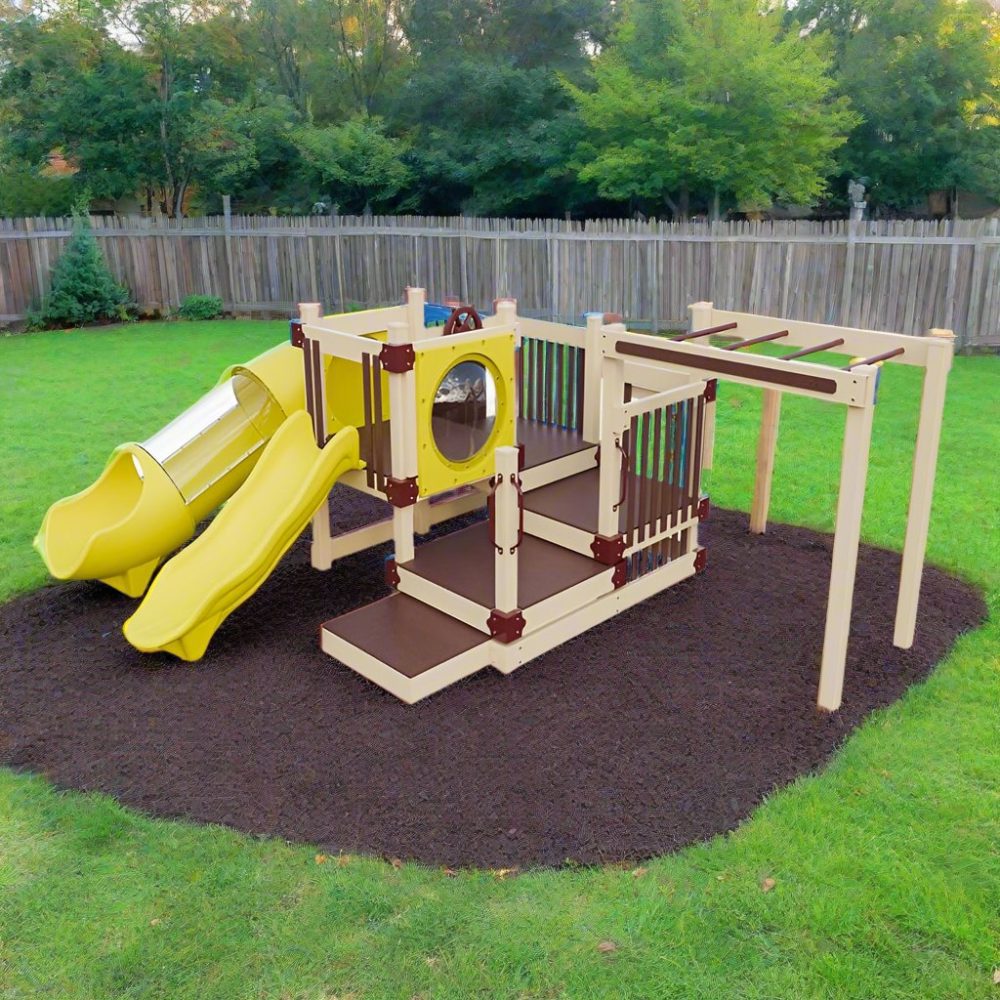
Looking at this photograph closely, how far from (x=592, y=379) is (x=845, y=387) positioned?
277 centimetres

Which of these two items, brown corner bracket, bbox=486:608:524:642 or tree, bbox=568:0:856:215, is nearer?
brown corner bracket, bbox=486:608:524:642

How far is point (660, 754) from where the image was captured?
16.4 ft

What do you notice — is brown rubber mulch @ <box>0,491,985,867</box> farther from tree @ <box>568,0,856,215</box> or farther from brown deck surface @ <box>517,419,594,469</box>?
tree @ <box>568,0,856,215</box>

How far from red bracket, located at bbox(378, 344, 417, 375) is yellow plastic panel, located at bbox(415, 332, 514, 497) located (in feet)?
0.30

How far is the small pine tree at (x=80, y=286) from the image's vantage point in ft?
54.1

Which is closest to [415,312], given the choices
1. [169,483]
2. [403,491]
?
[403,491]

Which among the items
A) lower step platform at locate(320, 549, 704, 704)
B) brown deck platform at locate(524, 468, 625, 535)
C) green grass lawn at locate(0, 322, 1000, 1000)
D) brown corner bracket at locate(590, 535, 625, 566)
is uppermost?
brown deck platform at locate(524, 468, 625, 535)

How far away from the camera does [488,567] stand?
623 cm

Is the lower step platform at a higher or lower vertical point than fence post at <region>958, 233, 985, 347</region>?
lower

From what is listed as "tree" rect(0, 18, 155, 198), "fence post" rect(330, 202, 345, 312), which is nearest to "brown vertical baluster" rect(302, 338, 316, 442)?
"fence post" rect(330, 202, 345, 312)

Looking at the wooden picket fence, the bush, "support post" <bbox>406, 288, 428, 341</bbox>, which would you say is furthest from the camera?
the bush

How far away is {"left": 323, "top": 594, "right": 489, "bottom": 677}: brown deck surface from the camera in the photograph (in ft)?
18.2

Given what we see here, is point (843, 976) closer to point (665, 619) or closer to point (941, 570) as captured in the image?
point (665, 619)

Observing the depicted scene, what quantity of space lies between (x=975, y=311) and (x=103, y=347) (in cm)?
1241
